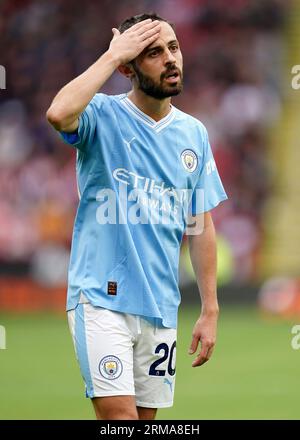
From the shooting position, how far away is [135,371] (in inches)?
229

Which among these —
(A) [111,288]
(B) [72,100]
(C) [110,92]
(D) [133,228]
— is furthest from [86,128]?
(C) [110,92]

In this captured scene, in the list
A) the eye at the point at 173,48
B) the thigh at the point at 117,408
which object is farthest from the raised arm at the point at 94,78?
the thigh at the point at 117,408

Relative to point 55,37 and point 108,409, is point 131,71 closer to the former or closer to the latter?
point 108,409

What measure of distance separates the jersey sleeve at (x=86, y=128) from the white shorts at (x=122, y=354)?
81cm

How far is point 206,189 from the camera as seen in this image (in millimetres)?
6137

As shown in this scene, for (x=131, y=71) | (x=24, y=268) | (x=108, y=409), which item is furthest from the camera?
(x=24, y=268)

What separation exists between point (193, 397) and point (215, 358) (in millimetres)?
2487

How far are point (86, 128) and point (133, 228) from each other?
0.56 meters

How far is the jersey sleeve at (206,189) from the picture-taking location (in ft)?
20.0

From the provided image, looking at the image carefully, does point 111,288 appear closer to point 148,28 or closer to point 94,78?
point 94,78

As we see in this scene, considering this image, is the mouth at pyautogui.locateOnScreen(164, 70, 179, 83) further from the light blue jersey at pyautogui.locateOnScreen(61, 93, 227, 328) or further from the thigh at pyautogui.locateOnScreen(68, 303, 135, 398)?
the thigh at pyautogui.locateOnScreen(68, 303, 135, 398)

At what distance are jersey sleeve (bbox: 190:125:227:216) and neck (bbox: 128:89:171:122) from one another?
0.34 meters

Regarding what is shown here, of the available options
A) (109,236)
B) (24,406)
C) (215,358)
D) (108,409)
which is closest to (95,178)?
(109,236)

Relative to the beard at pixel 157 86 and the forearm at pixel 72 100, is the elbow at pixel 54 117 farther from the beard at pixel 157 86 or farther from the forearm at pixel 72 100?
the beard at pixel 157 86
